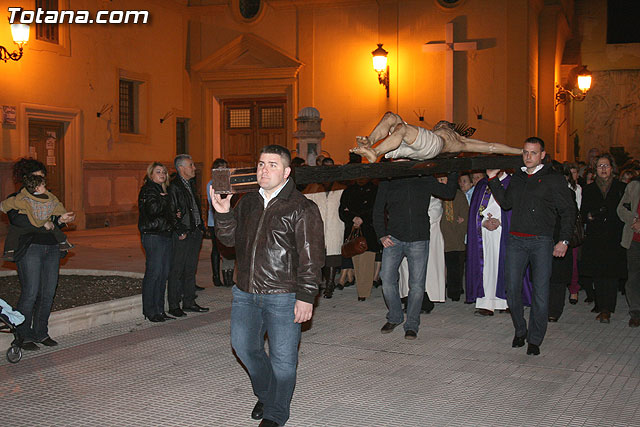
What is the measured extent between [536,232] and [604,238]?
2.48m

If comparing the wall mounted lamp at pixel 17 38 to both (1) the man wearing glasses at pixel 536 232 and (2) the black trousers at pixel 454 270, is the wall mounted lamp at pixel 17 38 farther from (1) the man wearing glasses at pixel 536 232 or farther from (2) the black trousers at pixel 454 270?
(1) the man wearing glasses at pixel 536 232

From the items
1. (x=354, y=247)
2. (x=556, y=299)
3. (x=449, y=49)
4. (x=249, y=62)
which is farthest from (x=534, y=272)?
(x=249, y=62)

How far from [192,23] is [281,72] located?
3.56m

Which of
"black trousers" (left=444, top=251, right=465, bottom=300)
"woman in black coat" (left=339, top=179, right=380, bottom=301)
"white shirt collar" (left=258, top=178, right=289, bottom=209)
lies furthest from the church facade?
"white shirt collar" (left=258, top=178, right=289, bottom=209)

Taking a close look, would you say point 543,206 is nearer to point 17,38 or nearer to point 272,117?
point 17,38

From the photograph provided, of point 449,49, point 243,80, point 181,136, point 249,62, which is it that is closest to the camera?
point 449,49

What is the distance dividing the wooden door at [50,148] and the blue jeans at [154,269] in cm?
1123

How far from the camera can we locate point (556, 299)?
8922 mm

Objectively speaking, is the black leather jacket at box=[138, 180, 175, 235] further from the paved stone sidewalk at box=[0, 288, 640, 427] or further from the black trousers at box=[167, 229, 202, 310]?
the paved stone sidewalk at box=[0, 288, 640, 427]

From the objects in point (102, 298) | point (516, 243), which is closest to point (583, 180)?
point (516, 243)

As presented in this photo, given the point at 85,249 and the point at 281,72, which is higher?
the point at 281,72

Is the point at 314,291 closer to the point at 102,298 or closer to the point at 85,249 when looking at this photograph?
the point at 102,298

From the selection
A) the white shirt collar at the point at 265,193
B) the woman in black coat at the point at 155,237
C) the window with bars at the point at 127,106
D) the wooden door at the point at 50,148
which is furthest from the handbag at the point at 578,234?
the window with bars at the point at 127,106

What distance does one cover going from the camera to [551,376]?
252 inches
